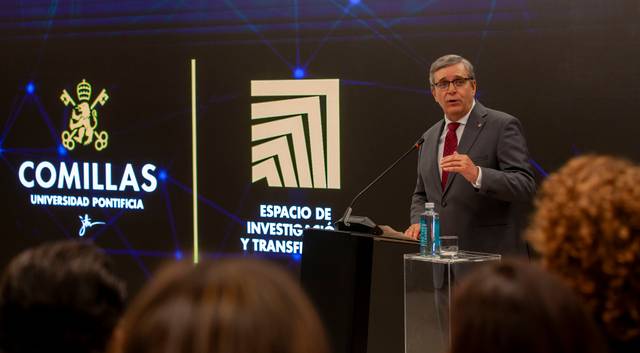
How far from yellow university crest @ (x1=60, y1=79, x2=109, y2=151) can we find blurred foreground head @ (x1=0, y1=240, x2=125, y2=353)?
16.3 ft

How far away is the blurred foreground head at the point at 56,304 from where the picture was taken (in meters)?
1.29

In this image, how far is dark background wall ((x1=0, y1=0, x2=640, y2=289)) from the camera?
4.79 metres

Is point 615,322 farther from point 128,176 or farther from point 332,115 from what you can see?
point 128,176

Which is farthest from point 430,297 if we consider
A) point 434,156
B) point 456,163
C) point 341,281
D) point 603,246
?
point 603,246

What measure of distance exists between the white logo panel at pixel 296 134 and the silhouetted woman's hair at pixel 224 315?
172 inches

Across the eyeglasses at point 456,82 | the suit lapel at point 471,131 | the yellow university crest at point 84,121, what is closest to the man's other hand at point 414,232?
the suit lapel at point 471,131

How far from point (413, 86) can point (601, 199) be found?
12.4 ft

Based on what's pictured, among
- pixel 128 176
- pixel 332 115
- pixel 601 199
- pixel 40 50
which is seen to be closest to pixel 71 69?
pixel 40 50

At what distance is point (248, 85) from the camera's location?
566 centimetres

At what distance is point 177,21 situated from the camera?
5.90 metres

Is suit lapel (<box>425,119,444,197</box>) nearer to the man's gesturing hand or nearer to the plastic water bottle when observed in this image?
the man's gesturing hand

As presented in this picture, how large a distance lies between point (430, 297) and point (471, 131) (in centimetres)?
122

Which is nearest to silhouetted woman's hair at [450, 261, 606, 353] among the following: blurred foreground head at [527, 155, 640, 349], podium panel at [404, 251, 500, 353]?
blurred foreground head at [527, 155, 640, 349]

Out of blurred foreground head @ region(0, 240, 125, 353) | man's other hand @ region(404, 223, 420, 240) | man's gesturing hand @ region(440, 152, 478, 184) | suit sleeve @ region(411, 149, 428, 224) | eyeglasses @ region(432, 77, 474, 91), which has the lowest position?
blurred foreground head @ region(0, 240, 125, 353)
